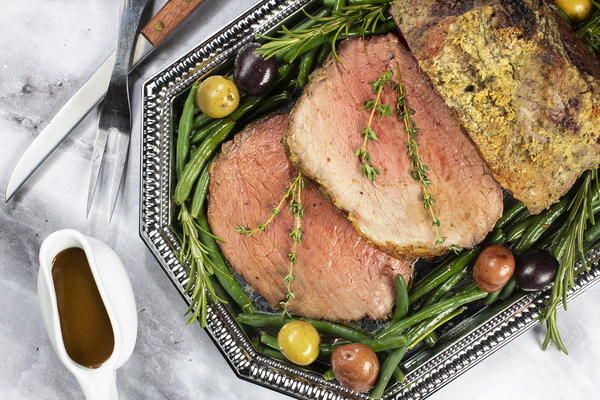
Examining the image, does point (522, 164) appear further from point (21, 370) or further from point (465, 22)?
point (21, 370)

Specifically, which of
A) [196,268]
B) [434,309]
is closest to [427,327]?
[434,309]

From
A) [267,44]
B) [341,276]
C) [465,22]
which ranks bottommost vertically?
[341,276]

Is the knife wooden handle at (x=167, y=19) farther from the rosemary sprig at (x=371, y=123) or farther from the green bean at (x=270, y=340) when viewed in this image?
the green bean at (x=270, y=340)

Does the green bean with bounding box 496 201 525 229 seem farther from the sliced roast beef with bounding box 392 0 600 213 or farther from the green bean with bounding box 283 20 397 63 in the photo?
the green bean with bounding box 283 20 397 63

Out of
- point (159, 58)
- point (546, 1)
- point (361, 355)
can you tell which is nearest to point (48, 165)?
point (159, 58)

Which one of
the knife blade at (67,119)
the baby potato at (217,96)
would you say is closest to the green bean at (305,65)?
the baby potato at (217,96)

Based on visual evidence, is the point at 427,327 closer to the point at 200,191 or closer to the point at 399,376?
the point at 399,376
